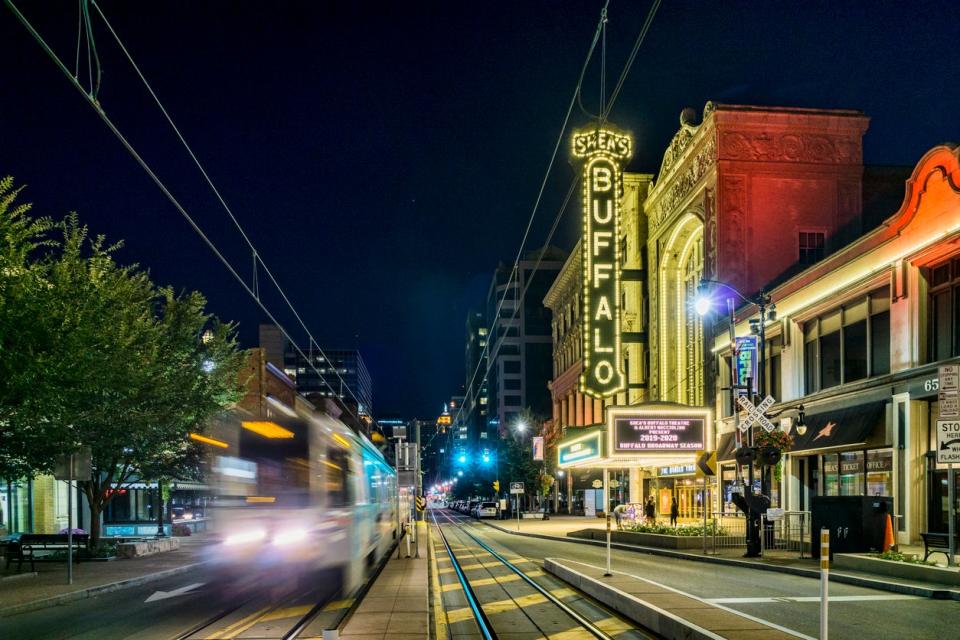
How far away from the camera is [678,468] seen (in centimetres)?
4747

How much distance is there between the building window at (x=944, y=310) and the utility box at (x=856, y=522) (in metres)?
6.00

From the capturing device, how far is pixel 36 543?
2378 centimetres

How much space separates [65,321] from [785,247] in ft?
98.8

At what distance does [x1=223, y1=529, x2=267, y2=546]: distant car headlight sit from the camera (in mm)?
14539

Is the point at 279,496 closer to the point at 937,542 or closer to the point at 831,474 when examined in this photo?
the point at 937,542

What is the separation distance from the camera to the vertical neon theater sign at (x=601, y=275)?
4150 cm

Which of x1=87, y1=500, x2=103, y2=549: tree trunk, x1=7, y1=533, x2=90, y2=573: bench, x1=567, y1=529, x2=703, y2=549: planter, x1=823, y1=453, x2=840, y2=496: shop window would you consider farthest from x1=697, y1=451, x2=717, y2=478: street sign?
x1=87, y1=500, x2=103, y2=549: tree trunk

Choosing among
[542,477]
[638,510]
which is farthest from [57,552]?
[542,477]

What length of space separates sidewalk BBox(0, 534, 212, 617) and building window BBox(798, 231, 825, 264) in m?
27.9

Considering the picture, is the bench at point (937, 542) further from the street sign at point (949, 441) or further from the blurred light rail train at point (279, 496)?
the blurred light rail train at point (279, 496)

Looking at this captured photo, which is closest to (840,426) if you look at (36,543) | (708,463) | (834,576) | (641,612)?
(708,463)

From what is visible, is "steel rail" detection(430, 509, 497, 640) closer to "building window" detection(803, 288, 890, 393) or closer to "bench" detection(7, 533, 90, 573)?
"bench" detection(7, 533, 90, 573)

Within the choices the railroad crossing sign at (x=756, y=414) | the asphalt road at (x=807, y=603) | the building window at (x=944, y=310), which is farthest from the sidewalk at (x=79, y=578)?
the building window at (x=944, y=310)

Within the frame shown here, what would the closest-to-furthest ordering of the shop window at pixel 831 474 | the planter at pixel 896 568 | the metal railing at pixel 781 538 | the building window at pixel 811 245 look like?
the planter at pixel 896 568 → the metal railing at pixel 781 538 → the shop window at pixel 831 474 → the building window at pixel 811 245
